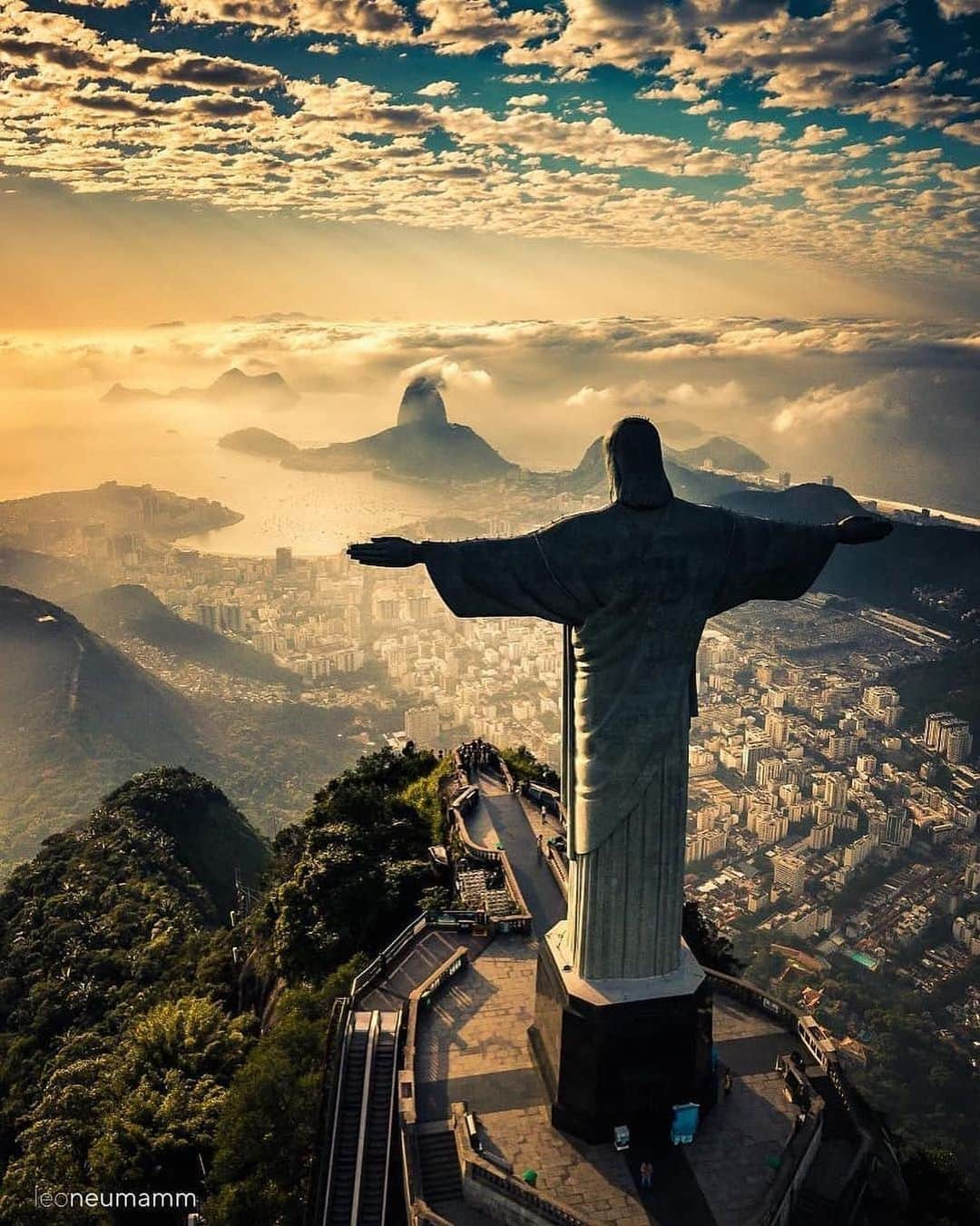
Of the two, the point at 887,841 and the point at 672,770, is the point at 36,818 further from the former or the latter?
the point at 672,770

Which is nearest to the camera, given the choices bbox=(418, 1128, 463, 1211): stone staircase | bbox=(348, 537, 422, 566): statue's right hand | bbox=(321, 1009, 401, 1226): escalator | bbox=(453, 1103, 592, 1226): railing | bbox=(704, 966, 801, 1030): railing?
bbox=(348, 537, 422, 566): statue's right hand

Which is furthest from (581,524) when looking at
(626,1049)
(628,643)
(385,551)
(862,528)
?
(626,1049)

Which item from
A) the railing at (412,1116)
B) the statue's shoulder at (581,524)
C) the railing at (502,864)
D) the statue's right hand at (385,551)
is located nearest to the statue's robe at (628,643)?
the statue's shoulder at (581,524)

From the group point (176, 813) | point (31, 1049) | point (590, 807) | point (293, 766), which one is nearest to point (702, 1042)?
point (590, 807)

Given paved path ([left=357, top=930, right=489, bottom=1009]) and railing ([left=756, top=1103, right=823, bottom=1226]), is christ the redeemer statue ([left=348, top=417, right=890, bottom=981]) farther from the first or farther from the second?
paved path ([left=357, top=930, right=489, bottom=1009])

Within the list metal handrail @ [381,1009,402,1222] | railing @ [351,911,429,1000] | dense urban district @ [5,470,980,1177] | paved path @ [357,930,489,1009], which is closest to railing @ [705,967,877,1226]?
paved path @ [357,930,489,1009]

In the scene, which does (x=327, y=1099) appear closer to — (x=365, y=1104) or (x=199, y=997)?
(x=365, y=1104)
